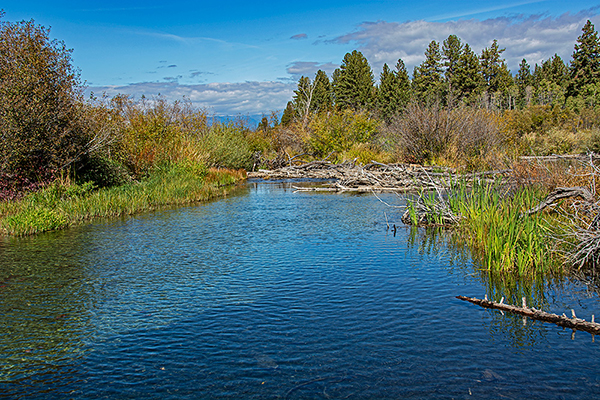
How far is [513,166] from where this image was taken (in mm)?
11289

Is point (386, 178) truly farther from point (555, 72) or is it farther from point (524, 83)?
point (524, 83)

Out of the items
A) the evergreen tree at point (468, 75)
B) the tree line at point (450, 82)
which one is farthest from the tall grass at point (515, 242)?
the evergreen tree at point (468, 75)

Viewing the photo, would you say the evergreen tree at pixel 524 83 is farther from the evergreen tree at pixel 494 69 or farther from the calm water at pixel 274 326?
the calm water at pixel 274 326

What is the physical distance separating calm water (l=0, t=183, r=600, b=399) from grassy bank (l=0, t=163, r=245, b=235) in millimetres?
1658

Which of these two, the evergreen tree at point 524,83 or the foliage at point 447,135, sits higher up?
the evergreen tree at point 524,83

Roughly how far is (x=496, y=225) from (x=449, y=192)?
3156 millimetres

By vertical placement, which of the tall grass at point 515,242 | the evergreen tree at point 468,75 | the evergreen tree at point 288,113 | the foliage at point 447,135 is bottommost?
the tall grass at point 515,242

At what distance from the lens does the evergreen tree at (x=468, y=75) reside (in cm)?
7369

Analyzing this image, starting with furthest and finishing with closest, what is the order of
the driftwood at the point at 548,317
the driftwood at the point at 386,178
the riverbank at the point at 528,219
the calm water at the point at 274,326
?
the driftwood at the point at 386,178, the riverbank at the point at 528,219, the driftwood at the point at 548,317, the calm water at the point at 274,326

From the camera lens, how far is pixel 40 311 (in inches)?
264

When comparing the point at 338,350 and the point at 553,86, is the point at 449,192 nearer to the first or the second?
the point at 338,350

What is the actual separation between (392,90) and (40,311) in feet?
226

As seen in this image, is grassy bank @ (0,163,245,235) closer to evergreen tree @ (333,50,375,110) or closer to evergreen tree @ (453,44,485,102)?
evergreen tree @ (333,50,375,110)

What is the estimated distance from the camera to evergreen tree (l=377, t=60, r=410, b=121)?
68.8 metres
